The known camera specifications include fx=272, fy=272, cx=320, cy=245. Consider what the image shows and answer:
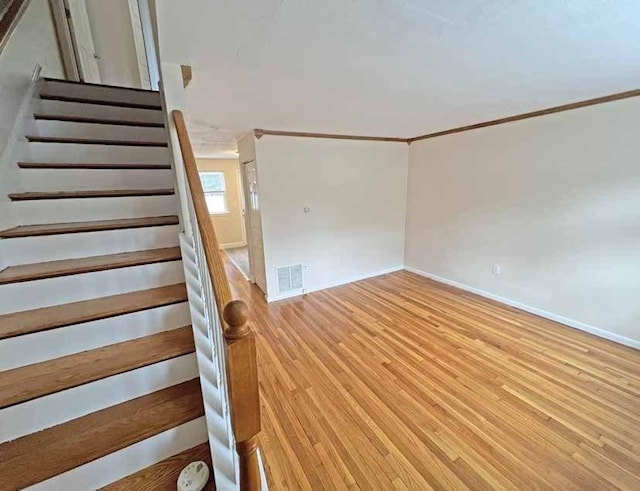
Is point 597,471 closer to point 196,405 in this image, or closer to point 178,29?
point 196,405

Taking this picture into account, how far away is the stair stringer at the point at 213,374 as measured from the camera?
1.06 metres

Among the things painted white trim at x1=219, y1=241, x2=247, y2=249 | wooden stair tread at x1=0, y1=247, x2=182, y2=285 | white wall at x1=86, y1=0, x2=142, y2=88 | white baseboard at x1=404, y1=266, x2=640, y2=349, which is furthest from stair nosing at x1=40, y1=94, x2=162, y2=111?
painted white trim at x1=219, y1=241, x2=247, y2=249

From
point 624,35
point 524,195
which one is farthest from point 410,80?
point 524,195

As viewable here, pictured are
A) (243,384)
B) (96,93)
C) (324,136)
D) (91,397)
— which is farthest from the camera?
(324,136)

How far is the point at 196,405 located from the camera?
4.01 ft

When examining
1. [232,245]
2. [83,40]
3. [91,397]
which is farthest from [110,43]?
[232,245]

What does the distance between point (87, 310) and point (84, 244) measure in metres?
0.47

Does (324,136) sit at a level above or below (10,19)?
below

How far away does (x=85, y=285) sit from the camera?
4.86 feet

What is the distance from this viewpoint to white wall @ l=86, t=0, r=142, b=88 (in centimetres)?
339

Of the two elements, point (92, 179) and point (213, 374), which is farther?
point (92, 179)

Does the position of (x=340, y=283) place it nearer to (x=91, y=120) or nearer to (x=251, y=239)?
(x=251, y=239)

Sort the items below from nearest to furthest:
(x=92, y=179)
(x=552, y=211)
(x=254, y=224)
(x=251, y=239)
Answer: (x=92, y=179)
(x=552, y=211)
(x=254, y=224)
(x=251, y=239)

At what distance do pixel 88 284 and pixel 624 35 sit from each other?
3.10 metres
